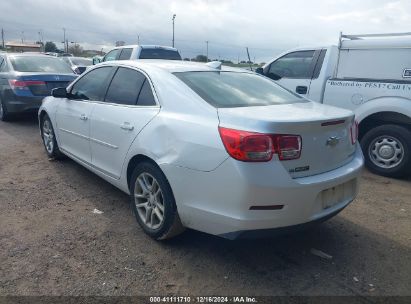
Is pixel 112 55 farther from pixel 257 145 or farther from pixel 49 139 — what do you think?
pixel 257 145

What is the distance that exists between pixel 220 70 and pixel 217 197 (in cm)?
172

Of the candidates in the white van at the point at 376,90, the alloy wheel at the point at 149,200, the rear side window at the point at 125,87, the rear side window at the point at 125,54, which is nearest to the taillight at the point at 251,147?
the alloy wheel at the point at 149,200

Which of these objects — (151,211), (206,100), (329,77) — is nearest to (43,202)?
(151,211)

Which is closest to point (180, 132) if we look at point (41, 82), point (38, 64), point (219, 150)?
point (219, 150)

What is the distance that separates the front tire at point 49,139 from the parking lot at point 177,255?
1145 mm

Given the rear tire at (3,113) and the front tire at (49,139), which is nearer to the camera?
the front tire at (49,139)

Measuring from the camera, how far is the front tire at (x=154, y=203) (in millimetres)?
3073

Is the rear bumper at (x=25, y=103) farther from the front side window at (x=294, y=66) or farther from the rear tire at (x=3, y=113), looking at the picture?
the front side window at (x=294, y=66)

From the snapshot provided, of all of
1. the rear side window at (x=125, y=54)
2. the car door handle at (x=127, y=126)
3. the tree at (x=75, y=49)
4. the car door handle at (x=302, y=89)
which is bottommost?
the tree at (x=75, y=49)

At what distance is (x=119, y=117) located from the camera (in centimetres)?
369

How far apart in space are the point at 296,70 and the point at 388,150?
7.33ft

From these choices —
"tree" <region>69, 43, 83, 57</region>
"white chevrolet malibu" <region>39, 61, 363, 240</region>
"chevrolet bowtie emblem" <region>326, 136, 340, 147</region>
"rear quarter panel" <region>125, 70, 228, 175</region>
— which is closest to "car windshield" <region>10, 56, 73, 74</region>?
"white chevrolet malibu" <region>39, 61, 363, 240</region>

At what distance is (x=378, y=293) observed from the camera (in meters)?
2.71

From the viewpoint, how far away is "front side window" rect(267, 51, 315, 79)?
21.8ft
